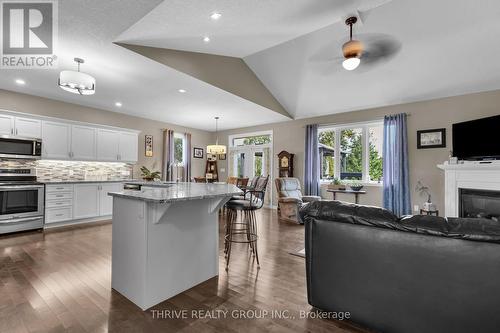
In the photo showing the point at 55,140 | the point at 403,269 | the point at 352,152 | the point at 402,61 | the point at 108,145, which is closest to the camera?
the point at 403,269

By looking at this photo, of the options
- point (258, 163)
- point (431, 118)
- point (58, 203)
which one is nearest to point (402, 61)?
point (431, 118)

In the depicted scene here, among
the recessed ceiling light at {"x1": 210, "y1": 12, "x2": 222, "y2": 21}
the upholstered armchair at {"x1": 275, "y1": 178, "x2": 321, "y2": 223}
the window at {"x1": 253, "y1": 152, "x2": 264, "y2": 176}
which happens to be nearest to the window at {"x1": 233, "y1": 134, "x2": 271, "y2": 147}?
the window at {"x1": 253, "y1": 152, "x2": 264, "y2": 176}

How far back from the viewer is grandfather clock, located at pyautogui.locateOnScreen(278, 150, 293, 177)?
268 inches

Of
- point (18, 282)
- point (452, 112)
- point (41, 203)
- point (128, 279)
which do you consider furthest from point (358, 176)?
point (41, 203)

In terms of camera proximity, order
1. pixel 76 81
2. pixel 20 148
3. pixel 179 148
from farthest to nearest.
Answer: pixel 179 148 < pixel 20 148 < pixel 76 81

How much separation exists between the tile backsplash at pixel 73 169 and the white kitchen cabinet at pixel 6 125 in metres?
0.54

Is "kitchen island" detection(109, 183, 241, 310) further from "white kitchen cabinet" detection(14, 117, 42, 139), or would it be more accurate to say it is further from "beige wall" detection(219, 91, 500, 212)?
"beige wall" detection(219, 91, 500, 212)

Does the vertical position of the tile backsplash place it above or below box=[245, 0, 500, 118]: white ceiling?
below

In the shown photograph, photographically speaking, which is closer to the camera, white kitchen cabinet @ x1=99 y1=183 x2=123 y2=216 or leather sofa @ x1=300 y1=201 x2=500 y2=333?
leather sofa @ x1=300 y1=201 x2=500 y2=333

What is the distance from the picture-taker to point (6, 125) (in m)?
4.28

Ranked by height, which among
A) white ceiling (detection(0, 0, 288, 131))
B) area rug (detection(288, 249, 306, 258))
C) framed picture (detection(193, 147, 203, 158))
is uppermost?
white ceiling (detection(0, 0, 288, 131))

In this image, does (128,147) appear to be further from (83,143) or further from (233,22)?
(233,22)

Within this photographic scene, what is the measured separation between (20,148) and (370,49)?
6545 mm

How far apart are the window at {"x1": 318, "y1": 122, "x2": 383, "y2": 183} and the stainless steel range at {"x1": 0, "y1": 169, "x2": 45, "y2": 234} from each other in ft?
20.7
